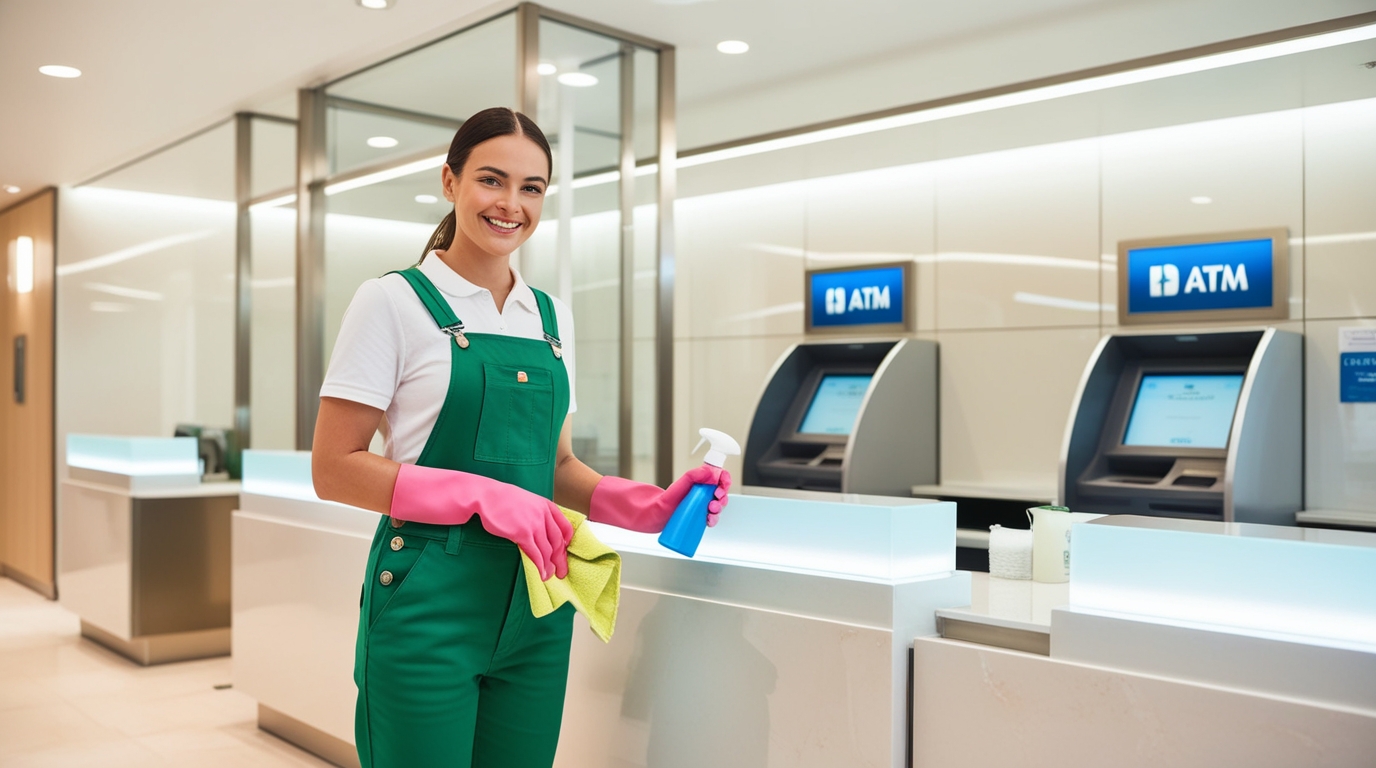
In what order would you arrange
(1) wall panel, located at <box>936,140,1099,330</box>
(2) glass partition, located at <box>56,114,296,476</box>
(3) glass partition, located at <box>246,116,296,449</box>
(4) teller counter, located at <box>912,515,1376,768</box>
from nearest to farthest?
1. (4) teller counter, located at <box>912,515,1376,768</box>
2. (1) wall panel, located at <box>936,140,1099,330</box>
3. (3) glass partition, located at <box>246,116,296,449</box>
4. (2) glass partition, located at <box>56,114,296,476</box>

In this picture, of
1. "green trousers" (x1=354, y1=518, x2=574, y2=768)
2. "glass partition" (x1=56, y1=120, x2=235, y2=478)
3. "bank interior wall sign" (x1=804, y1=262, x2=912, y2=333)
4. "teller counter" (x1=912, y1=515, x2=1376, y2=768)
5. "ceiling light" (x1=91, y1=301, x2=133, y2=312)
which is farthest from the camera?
"ceiling light" (x1=91, y1=301, x2=133, y2=312)

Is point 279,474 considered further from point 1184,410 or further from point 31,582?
point 31,582

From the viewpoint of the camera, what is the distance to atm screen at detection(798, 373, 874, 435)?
15.1 ft

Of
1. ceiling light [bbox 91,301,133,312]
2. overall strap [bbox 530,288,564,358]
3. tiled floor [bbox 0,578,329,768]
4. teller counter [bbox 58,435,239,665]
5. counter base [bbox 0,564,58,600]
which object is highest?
ceiling light [bbox 91,301,133,312]

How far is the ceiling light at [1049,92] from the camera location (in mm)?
3549

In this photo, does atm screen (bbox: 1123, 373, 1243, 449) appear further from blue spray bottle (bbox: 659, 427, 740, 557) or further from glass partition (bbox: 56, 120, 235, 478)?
glass partition (bbox: 56, 120, 235, 478)

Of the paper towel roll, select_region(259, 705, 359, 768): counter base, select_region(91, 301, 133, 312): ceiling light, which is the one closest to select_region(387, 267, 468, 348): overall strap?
the paper towel roll

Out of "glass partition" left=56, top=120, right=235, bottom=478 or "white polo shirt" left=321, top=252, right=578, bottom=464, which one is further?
"glass partition" left=56, top=120, right=235, bottom=478

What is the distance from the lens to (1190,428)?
3600 millimetres

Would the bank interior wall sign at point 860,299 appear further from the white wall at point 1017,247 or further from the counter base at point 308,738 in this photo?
the counter base at point 308,738

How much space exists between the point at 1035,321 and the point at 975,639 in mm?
2804

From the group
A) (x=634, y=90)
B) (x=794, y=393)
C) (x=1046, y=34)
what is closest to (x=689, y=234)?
(x=794, y=393)

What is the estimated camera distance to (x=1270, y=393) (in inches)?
137

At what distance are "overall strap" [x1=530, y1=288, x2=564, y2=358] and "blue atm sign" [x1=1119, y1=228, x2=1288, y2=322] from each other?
9.49ft
